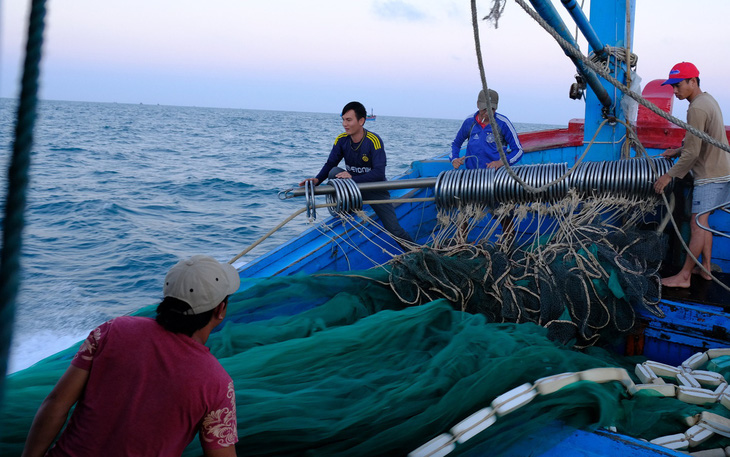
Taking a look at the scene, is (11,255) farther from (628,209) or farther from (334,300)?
(628,209)

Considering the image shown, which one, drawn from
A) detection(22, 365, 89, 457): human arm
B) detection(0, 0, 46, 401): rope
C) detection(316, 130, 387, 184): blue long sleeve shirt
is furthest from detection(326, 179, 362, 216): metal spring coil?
detection(0, 0, 46, 401): rope

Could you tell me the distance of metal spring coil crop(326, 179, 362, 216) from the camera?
4020 mm

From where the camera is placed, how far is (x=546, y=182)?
172 inches

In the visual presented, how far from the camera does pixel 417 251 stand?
12.3 ft

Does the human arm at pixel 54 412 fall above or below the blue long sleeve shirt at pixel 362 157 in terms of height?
below

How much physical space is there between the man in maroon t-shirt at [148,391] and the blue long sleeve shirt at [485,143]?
12.9 ft

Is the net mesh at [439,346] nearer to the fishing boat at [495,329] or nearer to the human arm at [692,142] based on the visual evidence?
the fishing boat at [495,329]

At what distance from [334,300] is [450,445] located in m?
1.63

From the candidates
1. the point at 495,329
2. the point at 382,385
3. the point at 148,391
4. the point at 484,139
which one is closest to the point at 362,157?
the point at 484,139

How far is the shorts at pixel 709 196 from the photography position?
3854 mm

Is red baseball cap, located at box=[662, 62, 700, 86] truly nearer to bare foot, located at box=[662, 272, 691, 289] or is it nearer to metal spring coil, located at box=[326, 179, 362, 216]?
bare foot, located at box=[662, 272, 691, 289]

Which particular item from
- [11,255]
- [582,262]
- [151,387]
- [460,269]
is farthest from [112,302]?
[11,255]

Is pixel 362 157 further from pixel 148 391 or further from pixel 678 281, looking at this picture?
pixel 148 391

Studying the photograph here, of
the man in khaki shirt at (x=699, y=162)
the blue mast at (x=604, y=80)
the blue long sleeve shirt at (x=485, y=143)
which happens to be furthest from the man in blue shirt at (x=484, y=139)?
the man in khaki shirt at (x=699, y=162)
